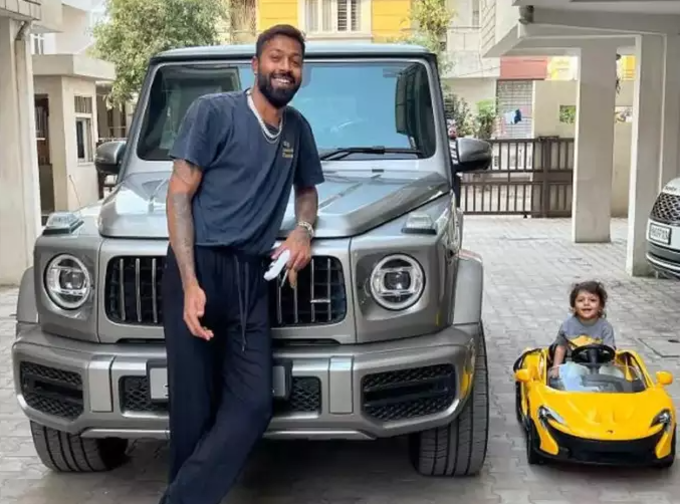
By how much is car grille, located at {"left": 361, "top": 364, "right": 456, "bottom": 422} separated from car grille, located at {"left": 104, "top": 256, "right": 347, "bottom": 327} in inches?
12.2

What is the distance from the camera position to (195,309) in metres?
3.35

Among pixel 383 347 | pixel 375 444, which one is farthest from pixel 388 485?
pixel 383 347

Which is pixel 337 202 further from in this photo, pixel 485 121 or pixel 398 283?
pixel 485 121

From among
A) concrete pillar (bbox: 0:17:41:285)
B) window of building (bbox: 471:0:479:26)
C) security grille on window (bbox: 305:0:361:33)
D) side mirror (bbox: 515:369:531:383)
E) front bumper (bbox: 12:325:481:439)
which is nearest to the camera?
front bumper (bbox: 12:325:481:439)

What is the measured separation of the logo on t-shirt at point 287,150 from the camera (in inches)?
142

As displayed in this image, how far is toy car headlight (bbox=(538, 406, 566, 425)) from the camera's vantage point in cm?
428

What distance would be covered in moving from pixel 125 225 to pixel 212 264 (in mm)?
484

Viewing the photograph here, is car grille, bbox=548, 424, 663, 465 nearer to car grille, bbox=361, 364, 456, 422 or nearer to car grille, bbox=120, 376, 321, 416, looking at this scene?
car grille, bbox=361, 364, 456, 422

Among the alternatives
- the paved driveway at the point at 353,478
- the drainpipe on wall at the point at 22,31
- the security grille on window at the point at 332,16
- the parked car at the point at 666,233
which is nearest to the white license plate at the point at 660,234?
the parked car at the point at 666,233

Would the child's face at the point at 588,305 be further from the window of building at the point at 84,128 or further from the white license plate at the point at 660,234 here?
the window of building at the point at 84,128

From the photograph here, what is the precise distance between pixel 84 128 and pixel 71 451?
1592 centimetres

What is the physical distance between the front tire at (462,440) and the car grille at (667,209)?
12.9 feet

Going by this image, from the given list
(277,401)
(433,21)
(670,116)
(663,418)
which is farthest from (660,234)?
(433,21)

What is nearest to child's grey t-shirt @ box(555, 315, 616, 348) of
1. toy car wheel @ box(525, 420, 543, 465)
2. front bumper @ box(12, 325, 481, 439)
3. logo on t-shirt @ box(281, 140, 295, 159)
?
toy car wheel @ box(525, 420, 543, 465)
